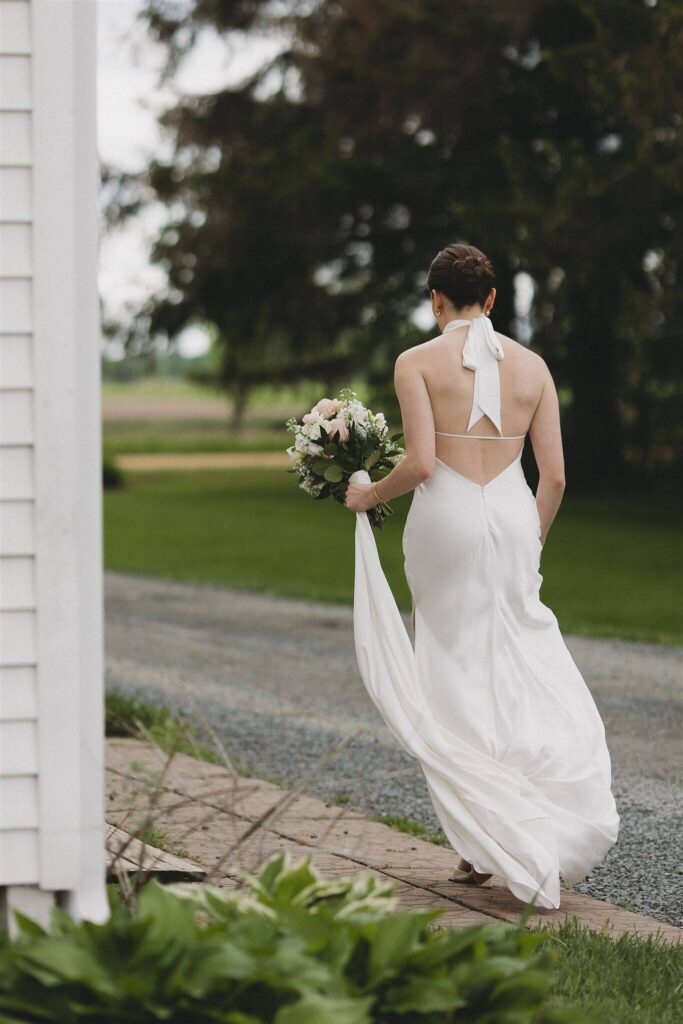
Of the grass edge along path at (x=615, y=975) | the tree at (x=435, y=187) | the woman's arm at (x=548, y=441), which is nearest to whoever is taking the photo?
the grass edge along path at (x=615, y=975)

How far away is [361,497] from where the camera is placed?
207 inches

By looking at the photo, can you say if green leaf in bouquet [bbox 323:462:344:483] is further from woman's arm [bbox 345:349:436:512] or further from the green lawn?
the green lawn

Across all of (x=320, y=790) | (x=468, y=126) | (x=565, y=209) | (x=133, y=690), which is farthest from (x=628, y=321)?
(x=320, y=790)

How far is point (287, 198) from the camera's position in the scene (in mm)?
29812

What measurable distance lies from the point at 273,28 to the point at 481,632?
2914 cm

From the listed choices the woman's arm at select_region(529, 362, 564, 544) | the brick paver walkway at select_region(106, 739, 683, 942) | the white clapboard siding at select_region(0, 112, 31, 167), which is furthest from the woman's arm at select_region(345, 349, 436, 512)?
the white clapboard siding at select_region(0, 112, 31, 167)

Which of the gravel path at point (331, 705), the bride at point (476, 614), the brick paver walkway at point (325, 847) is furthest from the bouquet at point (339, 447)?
the brick paver walkway at point (325, 847)

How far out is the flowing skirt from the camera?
4809 mm

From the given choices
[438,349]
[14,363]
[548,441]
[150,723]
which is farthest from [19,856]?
[150,723]

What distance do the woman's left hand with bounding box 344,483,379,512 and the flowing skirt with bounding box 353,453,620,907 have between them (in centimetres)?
7

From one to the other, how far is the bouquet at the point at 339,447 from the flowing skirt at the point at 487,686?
231 mm

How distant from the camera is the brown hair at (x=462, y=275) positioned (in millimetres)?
5070

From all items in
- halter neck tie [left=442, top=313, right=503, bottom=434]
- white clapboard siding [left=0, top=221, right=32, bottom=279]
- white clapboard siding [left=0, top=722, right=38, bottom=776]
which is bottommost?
white clapboard siding [left=0, top=722, right=38, bottom=776]

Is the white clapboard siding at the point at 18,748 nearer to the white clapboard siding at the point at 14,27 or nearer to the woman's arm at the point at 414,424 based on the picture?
the white clapboard siding at the point at 14,27
